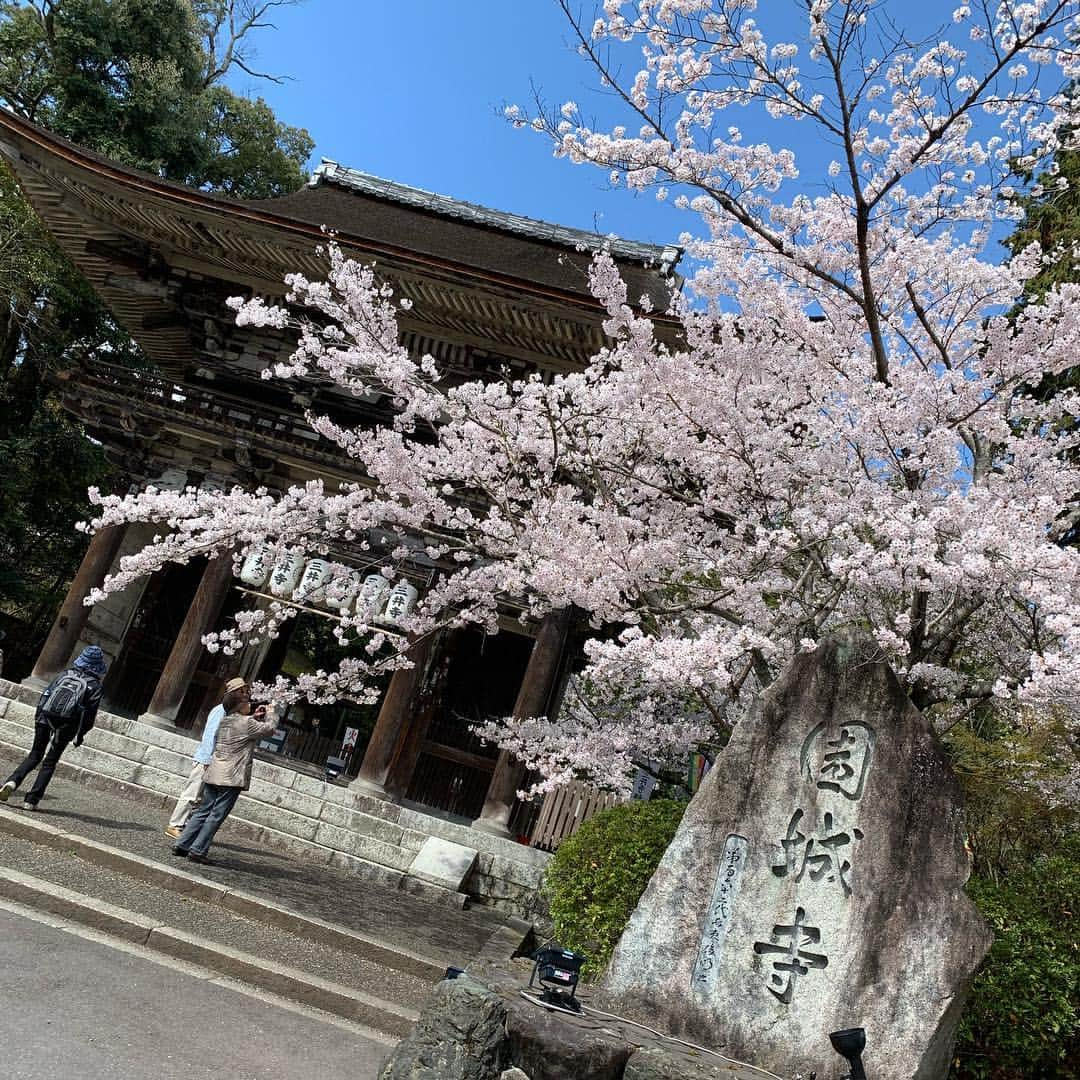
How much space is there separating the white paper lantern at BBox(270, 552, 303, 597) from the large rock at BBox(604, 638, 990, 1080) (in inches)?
323

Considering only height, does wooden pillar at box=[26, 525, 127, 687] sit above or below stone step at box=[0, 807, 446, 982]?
above

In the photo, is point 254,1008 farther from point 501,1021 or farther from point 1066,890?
point 1066,890

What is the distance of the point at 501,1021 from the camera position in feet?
11.9

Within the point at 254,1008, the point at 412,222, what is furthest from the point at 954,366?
the point at 412,222

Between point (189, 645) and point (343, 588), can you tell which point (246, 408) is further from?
point (343, 588)

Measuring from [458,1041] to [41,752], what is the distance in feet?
18.1

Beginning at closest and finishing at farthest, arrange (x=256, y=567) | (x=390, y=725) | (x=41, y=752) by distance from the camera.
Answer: (x=41, y=752)
(x=390, y=725)
(x=256, y=567)

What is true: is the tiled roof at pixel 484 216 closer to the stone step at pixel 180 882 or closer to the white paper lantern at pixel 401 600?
the white paper lantern at pixel 401 600

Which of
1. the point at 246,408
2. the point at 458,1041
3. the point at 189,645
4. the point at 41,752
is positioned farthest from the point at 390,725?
the point at 458,1041

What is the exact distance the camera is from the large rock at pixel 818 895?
4.12m

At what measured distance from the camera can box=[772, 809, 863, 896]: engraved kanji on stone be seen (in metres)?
4.44

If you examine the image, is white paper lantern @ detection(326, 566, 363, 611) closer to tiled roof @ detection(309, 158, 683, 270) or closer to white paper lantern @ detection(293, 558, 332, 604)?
white paper lantern @ detection(293, 558, 332, 604)

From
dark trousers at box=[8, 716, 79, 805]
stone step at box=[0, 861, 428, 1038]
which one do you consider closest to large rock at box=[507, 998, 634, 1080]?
stone step at box=[0, 861, 428, 1038]

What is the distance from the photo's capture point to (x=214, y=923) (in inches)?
237
